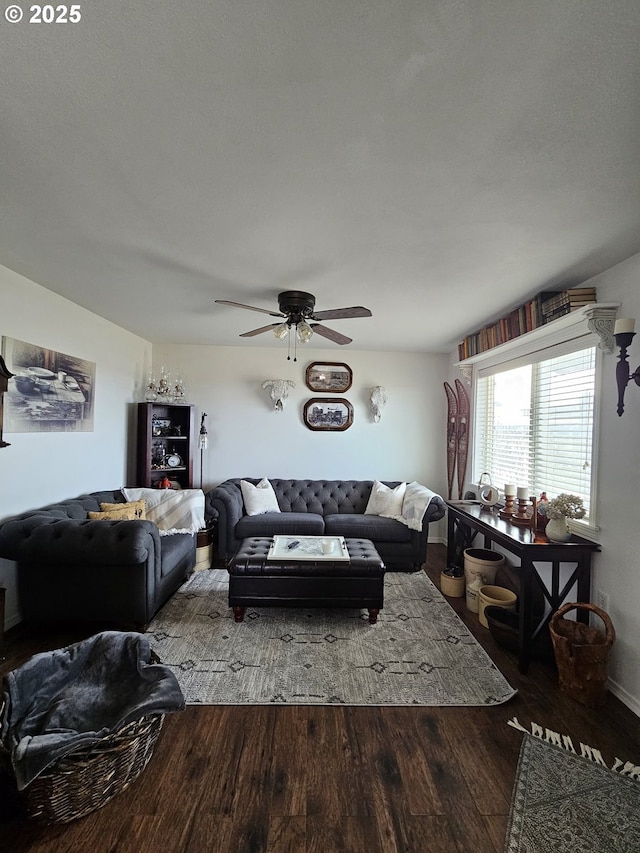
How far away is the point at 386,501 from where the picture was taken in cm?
441

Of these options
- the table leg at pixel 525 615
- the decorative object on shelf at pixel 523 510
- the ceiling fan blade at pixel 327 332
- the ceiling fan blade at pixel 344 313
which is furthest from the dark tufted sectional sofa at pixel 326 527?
the ceiling fan blade at pixel 344 313

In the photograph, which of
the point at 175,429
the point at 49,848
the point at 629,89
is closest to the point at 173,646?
the point at 49,848

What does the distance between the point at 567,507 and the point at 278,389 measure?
3444 mm

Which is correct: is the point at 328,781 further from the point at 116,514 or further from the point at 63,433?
the point at 63,433

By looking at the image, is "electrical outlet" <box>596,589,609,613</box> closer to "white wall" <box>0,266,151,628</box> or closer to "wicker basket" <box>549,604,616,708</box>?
"wicker basket" <box>549,604,616,708</box>

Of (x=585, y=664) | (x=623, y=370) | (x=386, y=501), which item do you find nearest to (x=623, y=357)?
(x=623, y=370)

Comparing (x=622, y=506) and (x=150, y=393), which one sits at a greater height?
(x=150, y=393)

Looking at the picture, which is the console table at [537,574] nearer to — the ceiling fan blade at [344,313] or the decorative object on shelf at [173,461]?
the ceiling fan blade at [344,313]

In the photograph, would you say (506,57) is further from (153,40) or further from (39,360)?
(39,360)

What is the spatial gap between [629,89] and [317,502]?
13.7ft

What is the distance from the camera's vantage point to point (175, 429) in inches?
182

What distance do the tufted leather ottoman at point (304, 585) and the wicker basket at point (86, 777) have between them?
4.13 feet

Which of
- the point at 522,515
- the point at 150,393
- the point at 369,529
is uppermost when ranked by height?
the point at 150,393

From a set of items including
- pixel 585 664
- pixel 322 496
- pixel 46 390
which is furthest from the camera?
pixel 322 496
